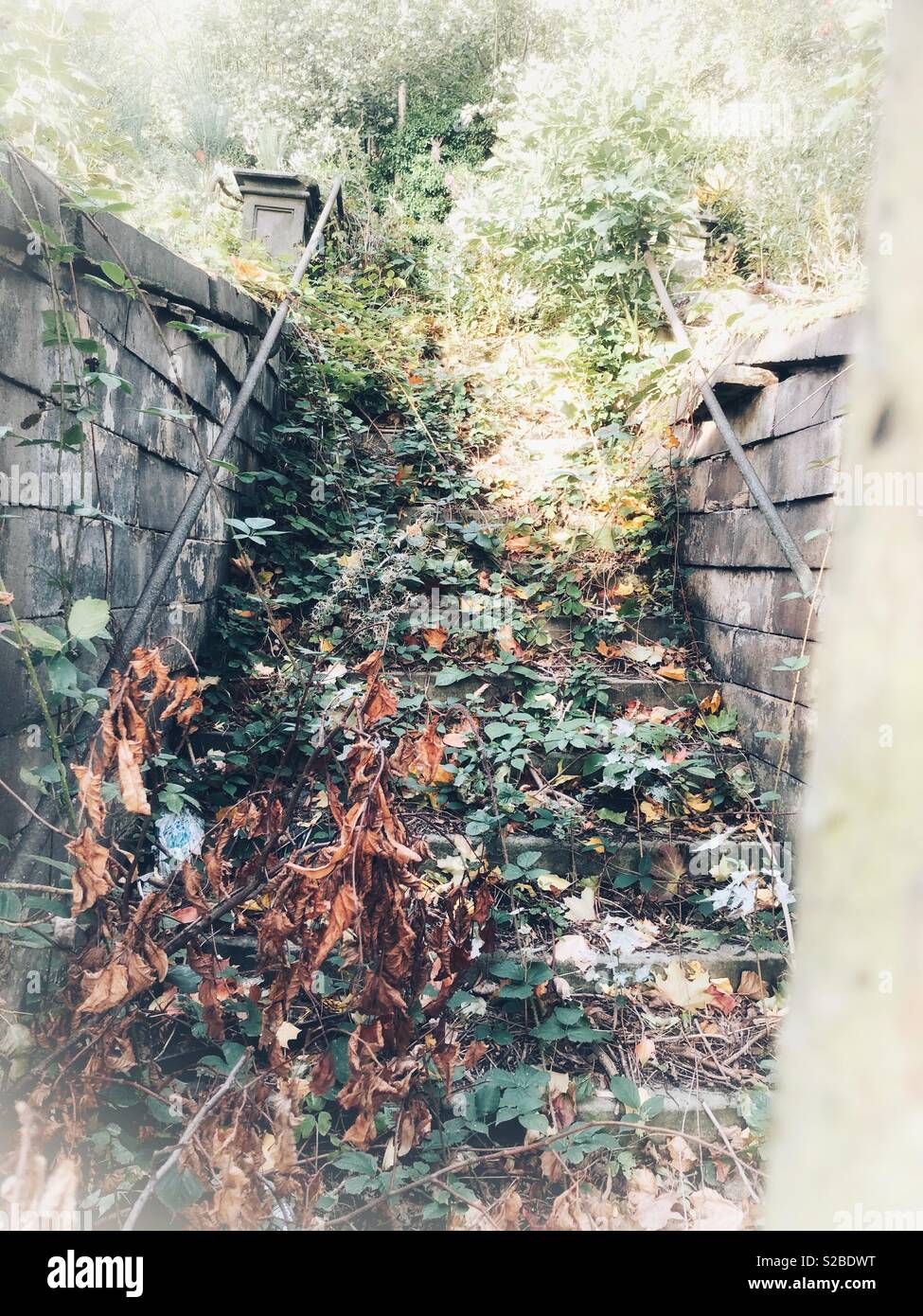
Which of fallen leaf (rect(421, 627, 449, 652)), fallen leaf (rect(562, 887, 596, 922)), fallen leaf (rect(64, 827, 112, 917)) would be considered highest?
fallen leaf (rect(421, 627, 449, 652))

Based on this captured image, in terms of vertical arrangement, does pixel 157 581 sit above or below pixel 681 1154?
above

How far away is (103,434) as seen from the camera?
194 centimetres

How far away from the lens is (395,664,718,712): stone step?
2.87 meters

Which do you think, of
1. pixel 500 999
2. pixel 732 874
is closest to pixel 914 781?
pixel 500 999

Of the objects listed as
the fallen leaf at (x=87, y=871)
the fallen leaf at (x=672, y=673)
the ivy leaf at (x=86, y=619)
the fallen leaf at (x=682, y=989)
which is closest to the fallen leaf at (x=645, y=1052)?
the fallen leaf at (x=682, y=989)

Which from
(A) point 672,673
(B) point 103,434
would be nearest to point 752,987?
(A) point 672,673

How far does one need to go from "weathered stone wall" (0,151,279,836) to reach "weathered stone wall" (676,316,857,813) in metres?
2.03

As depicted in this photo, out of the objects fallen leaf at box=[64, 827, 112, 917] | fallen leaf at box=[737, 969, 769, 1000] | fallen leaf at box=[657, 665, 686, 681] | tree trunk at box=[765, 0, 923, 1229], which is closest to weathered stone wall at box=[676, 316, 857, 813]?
fallen leaf at box=[657, 665, 686, 681]

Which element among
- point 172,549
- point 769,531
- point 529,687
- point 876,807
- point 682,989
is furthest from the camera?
point 529,687

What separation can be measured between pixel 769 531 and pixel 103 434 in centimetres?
227

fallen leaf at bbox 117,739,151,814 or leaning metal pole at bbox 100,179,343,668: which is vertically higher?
leaning metal pole at bbox 100,179,343,668

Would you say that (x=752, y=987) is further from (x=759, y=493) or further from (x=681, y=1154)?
(x=759, y=493)

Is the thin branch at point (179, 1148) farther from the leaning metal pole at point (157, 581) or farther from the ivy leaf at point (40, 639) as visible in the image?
the ivy leaf at point (40, 639)

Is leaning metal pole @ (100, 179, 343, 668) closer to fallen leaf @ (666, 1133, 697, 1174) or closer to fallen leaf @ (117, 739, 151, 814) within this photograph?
fallen leaf @ (117, 739, 151, 814)
